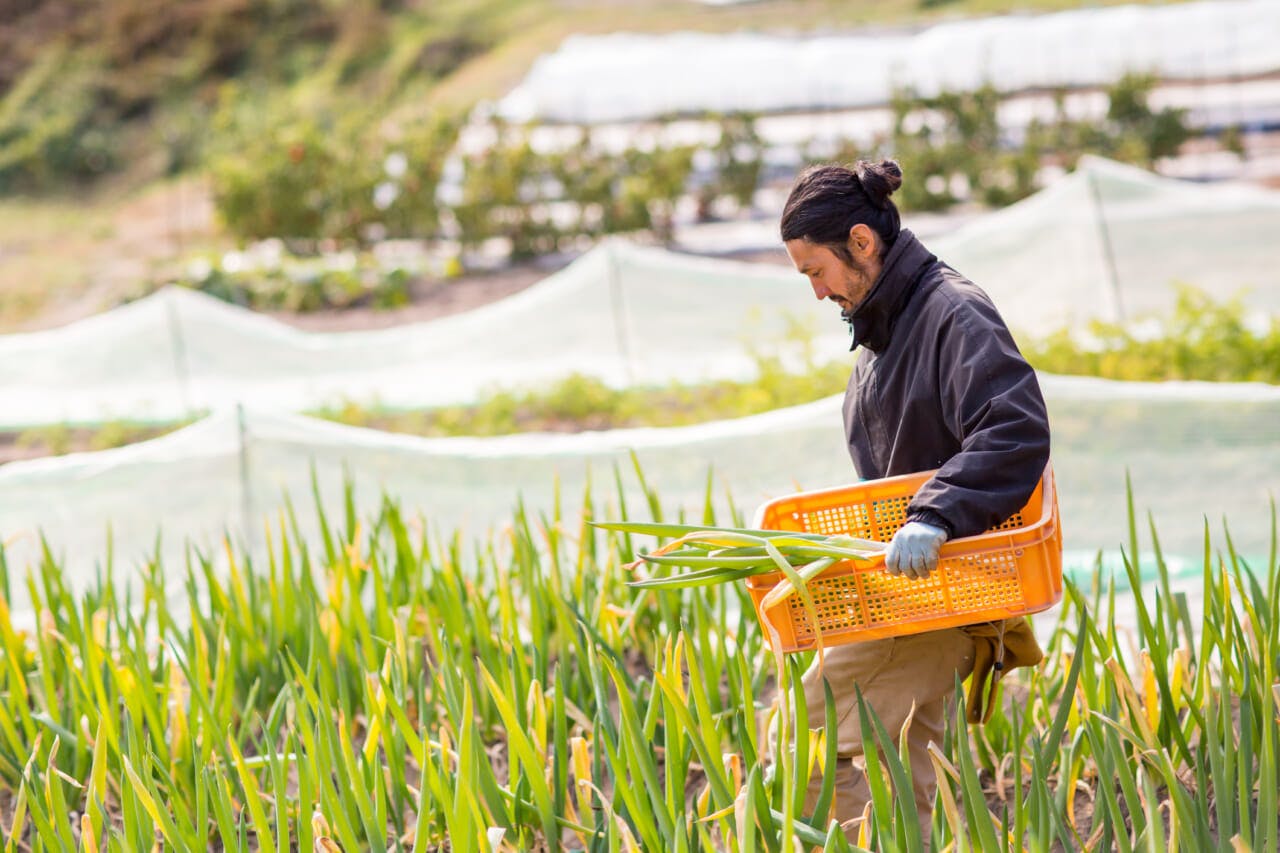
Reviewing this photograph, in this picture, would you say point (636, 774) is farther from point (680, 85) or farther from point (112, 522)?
point (680, 85)

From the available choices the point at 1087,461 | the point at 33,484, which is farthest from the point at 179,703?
the point at 1087,461

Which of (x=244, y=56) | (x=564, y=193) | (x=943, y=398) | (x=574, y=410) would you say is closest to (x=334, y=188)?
(x=564, y=193)

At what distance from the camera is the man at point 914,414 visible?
1685 millimetres

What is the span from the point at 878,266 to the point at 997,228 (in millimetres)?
3306

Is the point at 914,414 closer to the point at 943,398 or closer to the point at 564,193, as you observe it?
the point at 943,398

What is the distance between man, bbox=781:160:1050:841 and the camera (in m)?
1.68

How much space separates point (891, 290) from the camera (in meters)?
1.85

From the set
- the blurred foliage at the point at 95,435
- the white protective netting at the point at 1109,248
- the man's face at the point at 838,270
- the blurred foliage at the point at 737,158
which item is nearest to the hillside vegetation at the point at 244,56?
the blurred foliage at the point at 737,158

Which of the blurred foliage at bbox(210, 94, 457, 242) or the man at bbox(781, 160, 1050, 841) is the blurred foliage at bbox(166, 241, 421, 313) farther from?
the man at bbox(781, 160, 1050, 841)

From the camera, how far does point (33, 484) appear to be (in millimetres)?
3080

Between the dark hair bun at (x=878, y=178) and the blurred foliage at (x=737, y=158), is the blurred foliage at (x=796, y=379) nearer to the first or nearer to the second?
the dark hair bun at (x=878, y=178)

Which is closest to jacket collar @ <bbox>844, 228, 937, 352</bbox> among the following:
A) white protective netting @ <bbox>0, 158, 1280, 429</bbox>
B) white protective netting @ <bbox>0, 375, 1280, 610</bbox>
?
white protective netting @ <bbox>0, 375, 1280, 610</bbox>

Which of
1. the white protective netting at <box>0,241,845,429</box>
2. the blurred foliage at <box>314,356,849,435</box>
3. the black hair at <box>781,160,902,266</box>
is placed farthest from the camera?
the white protective netting at <box>0,241,845,429</box>

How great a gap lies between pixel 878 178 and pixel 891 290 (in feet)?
0.47
